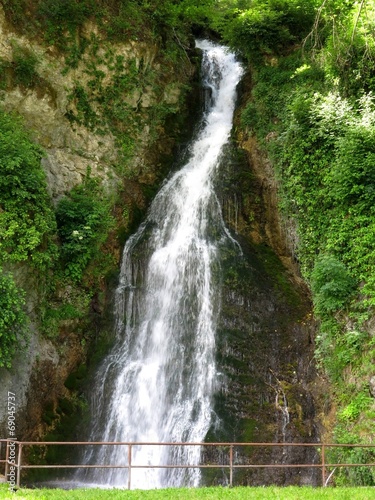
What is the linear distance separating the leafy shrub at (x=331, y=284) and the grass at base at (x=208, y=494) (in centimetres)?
512

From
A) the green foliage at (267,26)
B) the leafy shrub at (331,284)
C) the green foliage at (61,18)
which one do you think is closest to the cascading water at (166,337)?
the leafy shrub at (331,284)

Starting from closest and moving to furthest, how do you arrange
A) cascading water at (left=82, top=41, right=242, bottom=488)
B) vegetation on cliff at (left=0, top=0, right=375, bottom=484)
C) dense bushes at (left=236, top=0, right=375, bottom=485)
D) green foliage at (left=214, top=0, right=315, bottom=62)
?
dense bushes at (left=236, top=0, right=375, bottom=485)
vegetation on cliff at (left=0, top=0, right=375, bottom=484)
cascading water at (left=82, top=41, right=242, bottom=488)
green foliage at (left=214, top=0, right=315, bottom=62)

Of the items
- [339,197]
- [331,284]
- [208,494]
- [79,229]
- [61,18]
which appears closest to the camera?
[208,494]

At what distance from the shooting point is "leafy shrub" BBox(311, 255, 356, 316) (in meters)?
12.6

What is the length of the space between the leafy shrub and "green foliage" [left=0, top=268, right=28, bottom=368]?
754cm

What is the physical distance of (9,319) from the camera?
40.1 feet

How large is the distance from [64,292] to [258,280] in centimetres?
602

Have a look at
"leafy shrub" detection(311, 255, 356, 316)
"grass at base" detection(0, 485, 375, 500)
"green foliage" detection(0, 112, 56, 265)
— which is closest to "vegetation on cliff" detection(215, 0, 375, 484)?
"leafy shrub" detection(311, 255, 356, 316)

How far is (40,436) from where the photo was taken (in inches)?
538

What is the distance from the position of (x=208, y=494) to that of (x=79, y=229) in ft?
33.0

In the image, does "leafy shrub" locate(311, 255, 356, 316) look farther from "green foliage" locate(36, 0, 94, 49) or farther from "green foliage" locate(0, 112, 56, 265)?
"green foliage" locate(36, 0, 94, 49)

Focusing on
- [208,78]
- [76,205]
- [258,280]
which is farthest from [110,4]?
[258,280]

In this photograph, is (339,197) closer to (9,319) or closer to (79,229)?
(79,229)

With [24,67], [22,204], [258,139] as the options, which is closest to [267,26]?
[258,139]
